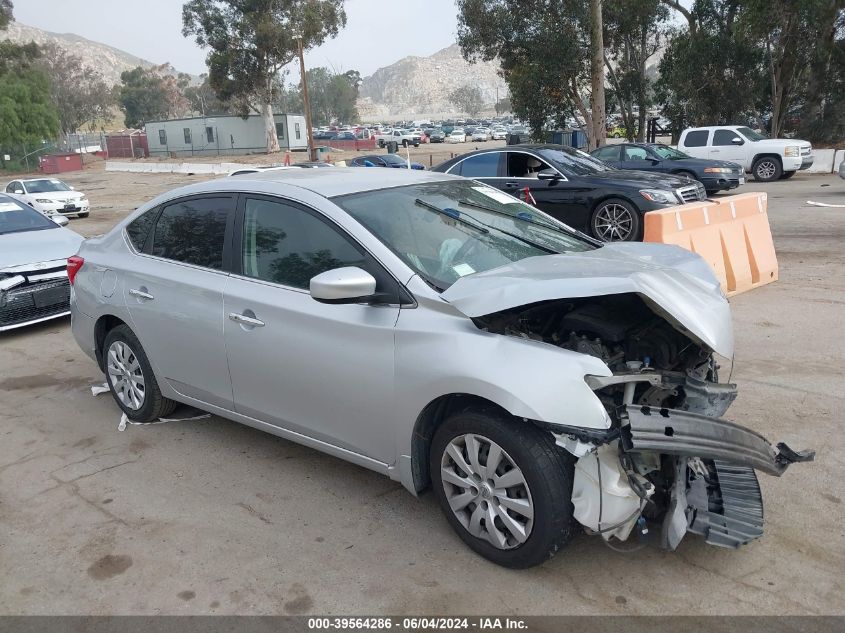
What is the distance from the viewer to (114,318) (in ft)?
16.8

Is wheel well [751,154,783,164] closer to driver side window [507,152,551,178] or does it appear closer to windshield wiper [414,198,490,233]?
driver side window [507,152,551,178]

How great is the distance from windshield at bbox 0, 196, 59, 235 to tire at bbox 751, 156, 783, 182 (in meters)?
19.9

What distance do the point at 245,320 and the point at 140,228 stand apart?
157cm

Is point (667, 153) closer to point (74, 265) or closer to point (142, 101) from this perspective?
point (74, 265)

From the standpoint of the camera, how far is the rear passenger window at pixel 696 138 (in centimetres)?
2223

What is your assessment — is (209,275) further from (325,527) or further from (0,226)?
(0,226)

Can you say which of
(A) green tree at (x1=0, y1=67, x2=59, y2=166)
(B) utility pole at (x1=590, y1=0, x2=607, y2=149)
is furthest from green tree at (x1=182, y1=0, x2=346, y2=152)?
(B) utility pole at (x1=590, y1=0, x2=607, y2=149)

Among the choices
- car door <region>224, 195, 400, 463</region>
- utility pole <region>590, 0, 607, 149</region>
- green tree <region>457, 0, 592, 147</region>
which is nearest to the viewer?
car door <region>224, 195, 400, 463</region>

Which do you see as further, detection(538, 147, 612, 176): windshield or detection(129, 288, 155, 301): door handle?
detection(538, 147, 612, 176): windshield

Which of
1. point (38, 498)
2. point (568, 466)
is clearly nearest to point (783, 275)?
point (568, 466)

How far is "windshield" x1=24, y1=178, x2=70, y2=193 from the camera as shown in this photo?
22125mm

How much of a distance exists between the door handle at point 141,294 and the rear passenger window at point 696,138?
69.1 feet

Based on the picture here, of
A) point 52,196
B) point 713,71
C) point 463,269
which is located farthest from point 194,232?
point 713,71

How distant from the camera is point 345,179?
426cm
